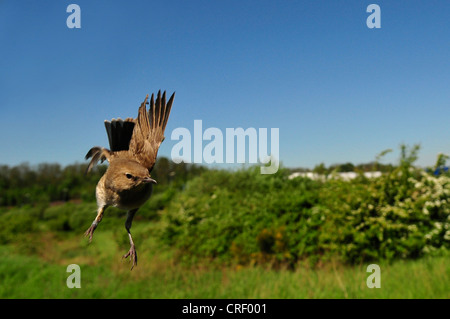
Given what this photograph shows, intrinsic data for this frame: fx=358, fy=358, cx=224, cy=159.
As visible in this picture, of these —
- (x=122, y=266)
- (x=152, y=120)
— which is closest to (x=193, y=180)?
(x=122, y=266)

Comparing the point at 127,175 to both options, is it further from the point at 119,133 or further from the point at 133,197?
the point at 119,133

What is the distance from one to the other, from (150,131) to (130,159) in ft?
0.45

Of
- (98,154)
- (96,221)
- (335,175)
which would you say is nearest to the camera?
(96,221)

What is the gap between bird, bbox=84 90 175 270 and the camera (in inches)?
31.4

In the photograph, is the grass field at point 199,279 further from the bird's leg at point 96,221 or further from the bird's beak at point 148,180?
the bird's beak at point 148,180

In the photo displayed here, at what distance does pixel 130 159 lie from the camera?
906 mm

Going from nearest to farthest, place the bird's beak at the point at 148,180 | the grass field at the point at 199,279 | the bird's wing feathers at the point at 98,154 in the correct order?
the bird's beak at the point at 148,180 < the bird's wing feathers at the point at 98,154 < the grass field at the point at 199,279

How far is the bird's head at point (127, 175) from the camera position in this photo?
77 centimetres

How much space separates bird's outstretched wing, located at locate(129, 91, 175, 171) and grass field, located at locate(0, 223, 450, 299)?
12.5 metres

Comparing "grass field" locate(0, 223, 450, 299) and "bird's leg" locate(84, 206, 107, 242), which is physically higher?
"bird's leg" locate(84, 206, 107, 242)
